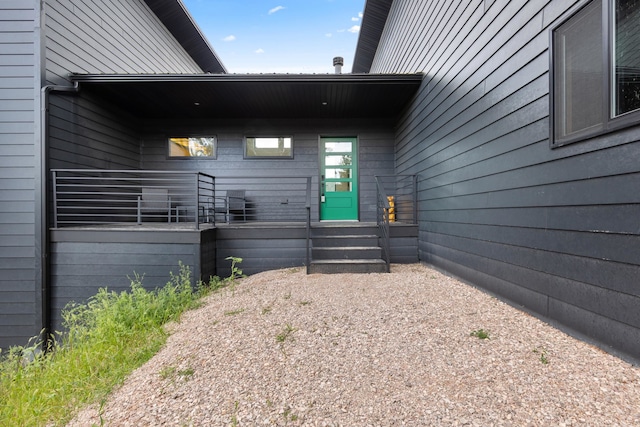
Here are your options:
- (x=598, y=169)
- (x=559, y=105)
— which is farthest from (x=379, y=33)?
(x=598, y=169)

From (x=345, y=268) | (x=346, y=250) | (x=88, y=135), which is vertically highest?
(x=88, y=135)

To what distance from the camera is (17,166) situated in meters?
4.13

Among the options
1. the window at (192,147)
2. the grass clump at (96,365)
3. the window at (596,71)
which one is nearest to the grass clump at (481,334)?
the window at (596,71)

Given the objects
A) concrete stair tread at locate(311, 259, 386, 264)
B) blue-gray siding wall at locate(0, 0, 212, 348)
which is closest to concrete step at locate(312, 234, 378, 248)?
concrete stair tread at locate(311, 259, 386, 264)

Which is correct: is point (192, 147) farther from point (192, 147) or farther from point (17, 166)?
point (17, 166)

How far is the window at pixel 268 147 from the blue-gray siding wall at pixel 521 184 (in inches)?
127

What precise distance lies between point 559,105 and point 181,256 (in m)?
4.32

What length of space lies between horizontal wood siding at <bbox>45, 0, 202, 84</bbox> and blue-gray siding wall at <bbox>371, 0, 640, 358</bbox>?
5.67 meters

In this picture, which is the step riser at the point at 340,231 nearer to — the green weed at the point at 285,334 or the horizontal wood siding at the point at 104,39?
the green weed at the point at 285,334

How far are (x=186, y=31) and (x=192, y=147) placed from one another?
3781 millimetres

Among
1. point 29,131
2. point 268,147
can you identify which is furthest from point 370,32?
point 29,131

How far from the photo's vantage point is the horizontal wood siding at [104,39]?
448 centimetres

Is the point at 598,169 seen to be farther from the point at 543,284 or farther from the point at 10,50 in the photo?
the point at 10,50

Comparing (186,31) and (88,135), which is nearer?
(88,135)
